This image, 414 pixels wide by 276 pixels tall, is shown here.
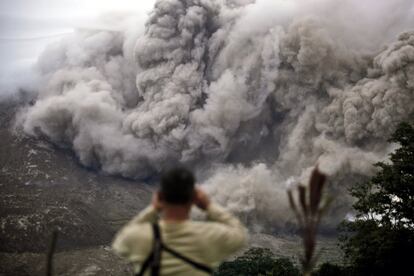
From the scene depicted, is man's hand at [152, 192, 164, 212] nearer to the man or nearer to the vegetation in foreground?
the man

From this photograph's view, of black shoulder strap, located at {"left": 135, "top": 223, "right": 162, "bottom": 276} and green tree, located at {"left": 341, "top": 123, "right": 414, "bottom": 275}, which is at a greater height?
black shoulder strap, located at {"left": 135, "top": 223, "right": 162, "bottom": 276}

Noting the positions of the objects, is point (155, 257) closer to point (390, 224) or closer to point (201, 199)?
point (201, 199)

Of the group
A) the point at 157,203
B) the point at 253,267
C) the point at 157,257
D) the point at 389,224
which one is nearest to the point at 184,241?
the point at 157,257

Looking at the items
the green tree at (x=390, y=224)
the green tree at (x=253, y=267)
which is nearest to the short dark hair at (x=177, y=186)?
the green tree at (x=390, y=224)

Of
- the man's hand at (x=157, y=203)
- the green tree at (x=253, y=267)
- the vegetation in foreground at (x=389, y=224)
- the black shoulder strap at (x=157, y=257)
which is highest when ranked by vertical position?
the man's hand at (x=157, y=203)

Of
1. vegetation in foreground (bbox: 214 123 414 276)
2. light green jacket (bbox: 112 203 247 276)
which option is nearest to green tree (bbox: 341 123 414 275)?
vegetation in foreground (bbox: 214 123 414 276)

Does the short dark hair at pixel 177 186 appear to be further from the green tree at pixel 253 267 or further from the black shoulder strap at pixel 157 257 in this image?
the green tree at pixel 253 267
